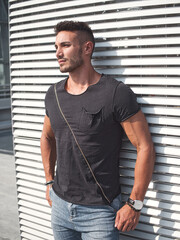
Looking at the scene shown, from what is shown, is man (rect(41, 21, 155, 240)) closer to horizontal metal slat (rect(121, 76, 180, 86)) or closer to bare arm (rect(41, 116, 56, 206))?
horizontal metal slat (rect(121, 76, 180, 86))

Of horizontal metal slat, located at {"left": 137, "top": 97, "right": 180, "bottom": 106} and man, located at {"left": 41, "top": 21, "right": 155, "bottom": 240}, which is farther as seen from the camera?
horizontal metal slat, located at {"left": 137, "top": 97, "right": 180, "bottom": 106}

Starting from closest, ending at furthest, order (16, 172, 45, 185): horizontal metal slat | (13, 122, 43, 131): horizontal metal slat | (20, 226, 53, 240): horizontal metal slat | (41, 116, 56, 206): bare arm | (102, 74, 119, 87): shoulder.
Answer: (102, 74, 119, 87): shoulder
(41, 116, 56, 206): bare arm
(13, 122, 43, 131): horizontal metal slat
(16, 172, 45, 185): horizontal metal slat
(20, 226, 53, 240): horizontal metal slat

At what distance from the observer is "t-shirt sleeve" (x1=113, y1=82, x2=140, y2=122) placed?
246cm

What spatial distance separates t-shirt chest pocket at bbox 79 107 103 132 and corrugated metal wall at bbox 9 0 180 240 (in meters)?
0.45

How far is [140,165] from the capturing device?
2.53 metres

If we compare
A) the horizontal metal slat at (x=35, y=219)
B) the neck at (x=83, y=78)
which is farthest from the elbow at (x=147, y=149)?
the horizontal metal slat at (x=35, y=219)

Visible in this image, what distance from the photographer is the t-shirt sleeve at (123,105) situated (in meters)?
2.46

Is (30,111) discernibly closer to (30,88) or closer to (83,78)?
(30,88)

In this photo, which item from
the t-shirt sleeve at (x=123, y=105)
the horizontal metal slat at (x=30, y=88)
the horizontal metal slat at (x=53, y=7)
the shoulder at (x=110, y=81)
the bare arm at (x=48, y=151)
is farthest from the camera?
the horizontal metal slat at (x=30, y=88)

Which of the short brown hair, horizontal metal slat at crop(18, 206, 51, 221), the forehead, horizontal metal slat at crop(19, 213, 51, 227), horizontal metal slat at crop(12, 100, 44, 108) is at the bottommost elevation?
horizontal metal slat at crop(19, 213, 51, 227)

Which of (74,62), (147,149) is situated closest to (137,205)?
(147,149)

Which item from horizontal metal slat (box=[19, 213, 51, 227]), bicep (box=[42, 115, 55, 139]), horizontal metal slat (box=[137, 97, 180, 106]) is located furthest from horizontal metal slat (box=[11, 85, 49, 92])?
horizontal metal slat (box=[19, 213, 51, 227])

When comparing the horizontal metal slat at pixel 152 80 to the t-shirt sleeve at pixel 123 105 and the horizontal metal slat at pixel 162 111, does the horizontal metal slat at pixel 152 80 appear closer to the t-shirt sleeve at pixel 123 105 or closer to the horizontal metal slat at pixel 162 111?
the horizontal metal slat at pixel 162 111

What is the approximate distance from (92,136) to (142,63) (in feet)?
2.48
